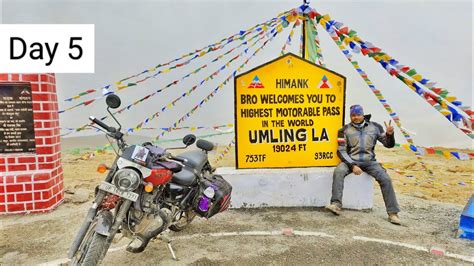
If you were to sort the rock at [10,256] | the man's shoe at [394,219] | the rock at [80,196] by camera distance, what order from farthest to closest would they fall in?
the rock at [80,196] → the man's shoe at [394,219] → the rock at [10,256]

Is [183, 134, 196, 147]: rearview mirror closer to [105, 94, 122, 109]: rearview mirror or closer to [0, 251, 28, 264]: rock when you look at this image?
[105, 94, 122, 109]: rearview mirror

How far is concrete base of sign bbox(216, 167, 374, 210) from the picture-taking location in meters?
4.59

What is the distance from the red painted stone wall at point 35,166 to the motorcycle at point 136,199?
2513 mm

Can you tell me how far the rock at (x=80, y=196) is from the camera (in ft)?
16.7

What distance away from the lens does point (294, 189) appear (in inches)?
183

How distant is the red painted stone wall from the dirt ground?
0.21 metres

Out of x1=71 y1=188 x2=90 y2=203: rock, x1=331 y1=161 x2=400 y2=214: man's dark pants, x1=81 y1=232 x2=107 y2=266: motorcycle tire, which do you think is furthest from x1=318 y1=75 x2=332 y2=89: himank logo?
x1=71 y1=188 x2=90 y2=203: rock

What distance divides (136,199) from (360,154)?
330cm

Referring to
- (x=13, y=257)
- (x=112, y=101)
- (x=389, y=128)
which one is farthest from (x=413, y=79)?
(x=13, y=257)

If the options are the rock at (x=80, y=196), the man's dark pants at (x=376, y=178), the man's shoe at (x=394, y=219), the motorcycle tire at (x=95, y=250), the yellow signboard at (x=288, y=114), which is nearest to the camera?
the motorcycle tire at (x=95, y=250)

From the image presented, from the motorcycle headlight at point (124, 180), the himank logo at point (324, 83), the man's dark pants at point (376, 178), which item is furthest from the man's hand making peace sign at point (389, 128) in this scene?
the motorcycle headlight at point (124, 180)

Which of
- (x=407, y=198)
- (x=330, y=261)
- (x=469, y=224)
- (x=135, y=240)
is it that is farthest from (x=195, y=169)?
(x=407, y=198)

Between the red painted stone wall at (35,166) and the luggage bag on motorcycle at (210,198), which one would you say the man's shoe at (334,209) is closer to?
the luggage bag on motorcycle at (210,198)

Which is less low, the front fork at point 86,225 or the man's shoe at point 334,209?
the front fork at point 86,225
